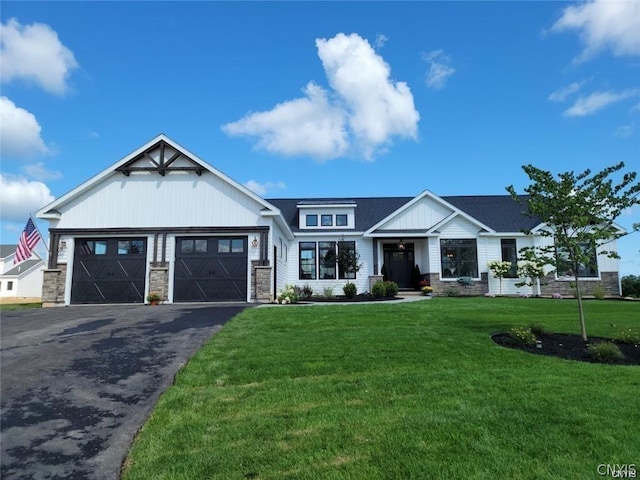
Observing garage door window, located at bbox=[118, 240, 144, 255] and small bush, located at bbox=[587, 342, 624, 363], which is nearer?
small bush, located at bbox=[587, 342, 624, 363]

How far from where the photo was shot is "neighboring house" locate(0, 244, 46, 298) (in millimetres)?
44584

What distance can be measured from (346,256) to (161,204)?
930 cm

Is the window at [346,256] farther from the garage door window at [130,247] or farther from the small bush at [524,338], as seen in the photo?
the small bush at [524,338]

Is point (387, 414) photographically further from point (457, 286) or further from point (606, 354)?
point (457, 286)

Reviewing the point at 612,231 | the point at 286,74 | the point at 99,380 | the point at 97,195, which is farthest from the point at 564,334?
the point at 97,195

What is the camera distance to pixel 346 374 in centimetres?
530

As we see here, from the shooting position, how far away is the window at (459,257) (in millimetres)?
20781

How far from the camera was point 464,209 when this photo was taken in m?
24.5

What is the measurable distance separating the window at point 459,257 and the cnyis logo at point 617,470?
18.3 m

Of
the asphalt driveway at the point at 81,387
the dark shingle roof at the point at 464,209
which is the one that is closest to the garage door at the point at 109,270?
the asphalt driveway at the point at 81,387

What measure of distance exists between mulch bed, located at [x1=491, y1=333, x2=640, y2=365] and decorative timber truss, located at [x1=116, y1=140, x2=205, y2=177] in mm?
13379

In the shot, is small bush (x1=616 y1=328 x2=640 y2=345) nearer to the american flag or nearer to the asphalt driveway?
the asphalt driveway

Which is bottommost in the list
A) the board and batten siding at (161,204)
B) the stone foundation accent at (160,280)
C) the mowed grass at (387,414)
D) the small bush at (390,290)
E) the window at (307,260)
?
the mowed grass at (387,414)

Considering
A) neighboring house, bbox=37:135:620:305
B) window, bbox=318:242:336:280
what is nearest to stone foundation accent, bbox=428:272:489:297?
window, bbox=318:242:336:280
